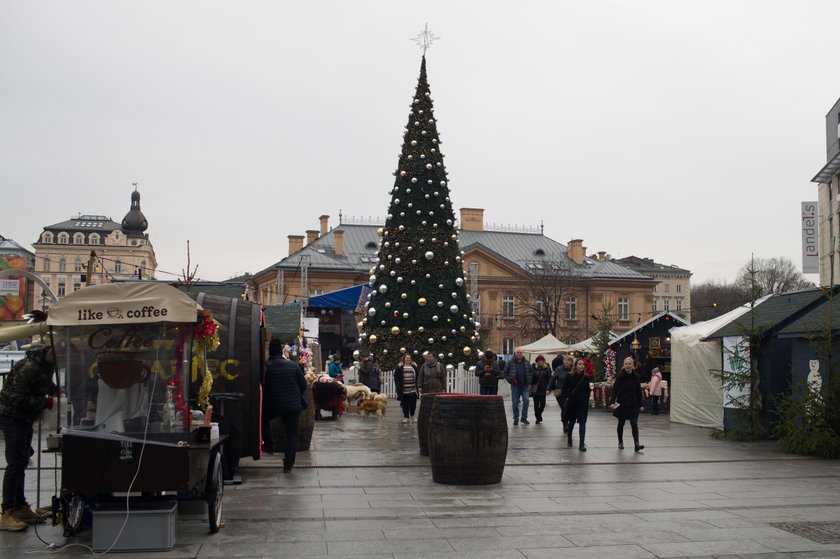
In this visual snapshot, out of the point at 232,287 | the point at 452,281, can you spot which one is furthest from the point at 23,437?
the point at 452,281

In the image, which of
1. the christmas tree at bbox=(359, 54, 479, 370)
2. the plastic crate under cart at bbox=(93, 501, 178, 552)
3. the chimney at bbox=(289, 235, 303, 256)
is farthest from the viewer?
the chimney at bbox=(289, 235, 303, 256)

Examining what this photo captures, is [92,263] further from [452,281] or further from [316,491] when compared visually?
[452,281]

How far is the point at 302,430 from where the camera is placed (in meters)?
14.6

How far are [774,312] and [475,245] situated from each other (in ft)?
193

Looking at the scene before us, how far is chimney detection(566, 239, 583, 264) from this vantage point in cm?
8388

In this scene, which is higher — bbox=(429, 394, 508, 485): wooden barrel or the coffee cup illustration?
the coffee cup illustration

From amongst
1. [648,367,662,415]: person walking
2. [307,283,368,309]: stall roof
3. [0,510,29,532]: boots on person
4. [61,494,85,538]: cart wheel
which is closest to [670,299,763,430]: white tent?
[648,367,662,415]: person walking

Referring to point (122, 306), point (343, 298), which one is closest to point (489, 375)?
point (343, 298)

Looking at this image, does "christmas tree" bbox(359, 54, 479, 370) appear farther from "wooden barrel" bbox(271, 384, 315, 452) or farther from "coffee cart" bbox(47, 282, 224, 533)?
"coffee cart" bbox(47, 282, 224, 533)

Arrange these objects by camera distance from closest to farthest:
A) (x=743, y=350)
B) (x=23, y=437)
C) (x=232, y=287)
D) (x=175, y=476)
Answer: (x=175, y=476), (x=23, y=437), (x=743, y=350), (x=232, y=287)

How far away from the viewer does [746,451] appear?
51.8 ft

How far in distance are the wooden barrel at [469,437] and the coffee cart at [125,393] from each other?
159 inches

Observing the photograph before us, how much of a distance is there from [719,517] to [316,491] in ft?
15.1

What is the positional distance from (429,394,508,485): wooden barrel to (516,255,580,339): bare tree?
54839 mm
